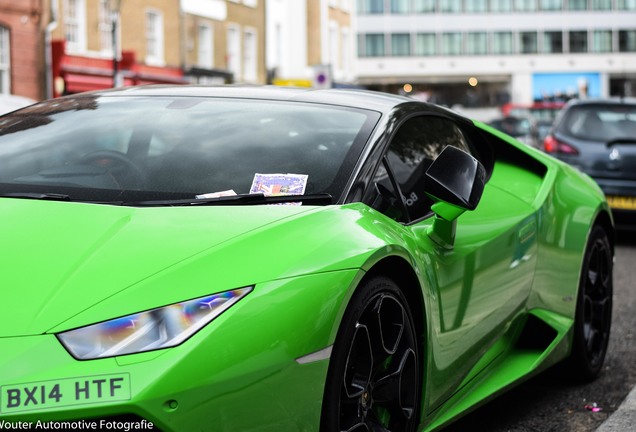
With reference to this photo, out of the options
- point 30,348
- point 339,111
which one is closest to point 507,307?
point 339,111

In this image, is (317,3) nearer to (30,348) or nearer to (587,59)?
(587,59)

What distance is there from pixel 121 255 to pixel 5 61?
985 inches

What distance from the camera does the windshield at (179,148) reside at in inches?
145

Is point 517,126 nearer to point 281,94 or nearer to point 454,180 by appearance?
point 281,94

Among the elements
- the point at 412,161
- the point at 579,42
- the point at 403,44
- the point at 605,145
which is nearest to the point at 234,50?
the point at 605,145

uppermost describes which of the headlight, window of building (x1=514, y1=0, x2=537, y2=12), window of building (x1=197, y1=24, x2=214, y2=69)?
window of building (x1=514, y1=0, x2=537, y2=12)

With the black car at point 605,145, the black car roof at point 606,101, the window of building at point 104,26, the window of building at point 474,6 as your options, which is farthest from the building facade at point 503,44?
the black car at point 605,145

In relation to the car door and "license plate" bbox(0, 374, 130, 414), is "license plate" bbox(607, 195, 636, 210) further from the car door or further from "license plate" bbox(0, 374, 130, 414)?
"license plate" bbox(0, 374, 130, 414)

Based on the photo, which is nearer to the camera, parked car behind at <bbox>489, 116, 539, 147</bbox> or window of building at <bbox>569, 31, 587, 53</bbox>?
parked car behind at <bbox>489, 116, 539, 147</bbox>

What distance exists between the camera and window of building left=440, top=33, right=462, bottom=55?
87.8 metres

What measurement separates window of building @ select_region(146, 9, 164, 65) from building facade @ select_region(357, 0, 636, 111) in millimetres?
54491

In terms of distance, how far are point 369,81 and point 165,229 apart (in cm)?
8704

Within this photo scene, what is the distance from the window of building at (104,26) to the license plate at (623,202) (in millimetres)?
20031

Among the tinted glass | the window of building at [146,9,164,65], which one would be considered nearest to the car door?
the tinted glass
